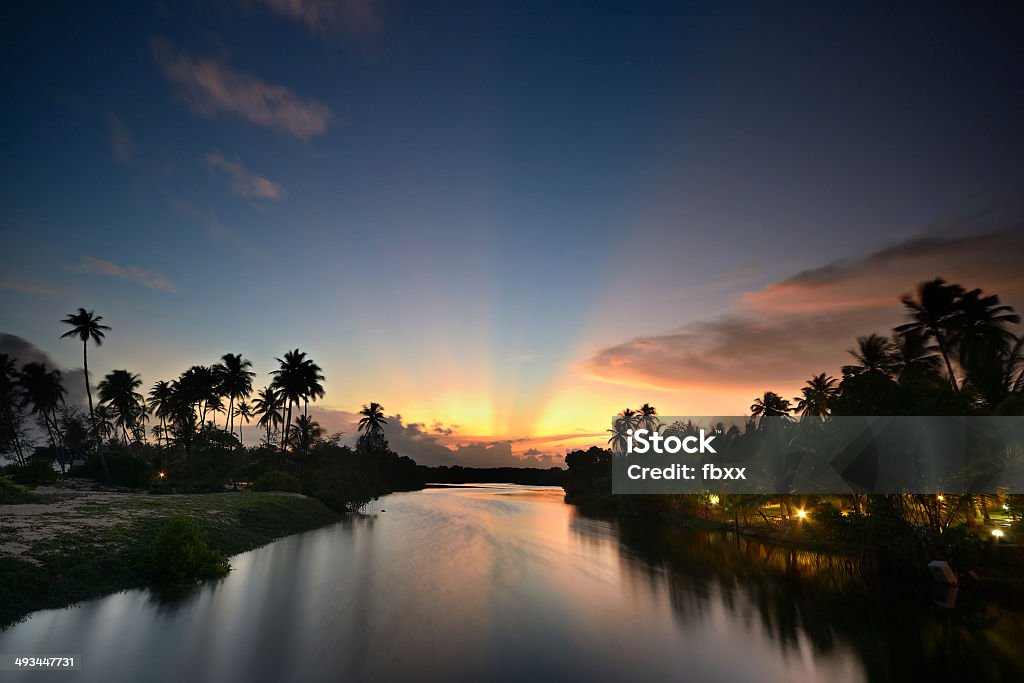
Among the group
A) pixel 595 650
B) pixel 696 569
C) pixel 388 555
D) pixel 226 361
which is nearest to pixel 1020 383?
pixel 696 569

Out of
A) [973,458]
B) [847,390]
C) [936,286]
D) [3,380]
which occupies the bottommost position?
[973,458]

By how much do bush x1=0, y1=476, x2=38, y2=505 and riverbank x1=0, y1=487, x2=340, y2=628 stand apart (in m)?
0.94

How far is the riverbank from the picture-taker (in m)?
18.2

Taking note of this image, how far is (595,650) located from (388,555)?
22238 mm

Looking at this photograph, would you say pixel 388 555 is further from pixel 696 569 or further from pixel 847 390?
pixel 847 390

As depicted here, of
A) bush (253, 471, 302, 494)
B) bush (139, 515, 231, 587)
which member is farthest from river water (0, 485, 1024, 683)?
bush (253, 471, 302, 494)

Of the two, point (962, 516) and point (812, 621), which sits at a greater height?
point (962, 516)

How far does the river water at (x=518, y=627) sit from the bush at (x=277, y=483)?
25.1m

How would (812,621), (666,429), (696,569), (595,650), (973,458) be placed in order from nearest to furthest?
(595,650), (812,621), (973,458), (696,569), (666,429)

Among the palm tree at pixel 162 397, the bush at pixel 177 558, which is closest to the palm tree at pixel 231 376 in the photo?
the palm tree at pixel 162 397

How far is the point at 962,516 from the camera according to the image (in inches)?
1147

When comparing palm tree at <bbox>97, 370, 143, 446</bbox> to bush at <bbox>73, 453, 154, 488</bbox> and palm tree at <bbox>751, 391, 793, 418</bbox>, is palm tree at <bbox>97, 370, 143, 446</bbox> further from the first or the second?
palm tree at <bbox>751, 391, 793, 418</bbox>

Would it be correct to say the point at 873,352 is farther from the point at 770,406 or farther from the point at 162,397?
the point at 162,397

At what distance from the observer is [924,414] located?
27969 millimetres
